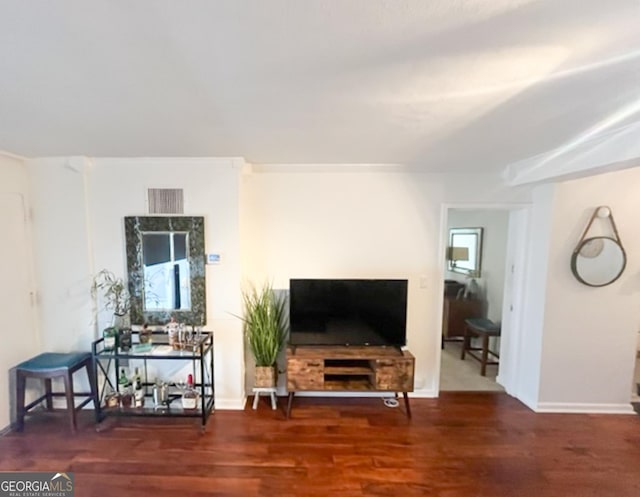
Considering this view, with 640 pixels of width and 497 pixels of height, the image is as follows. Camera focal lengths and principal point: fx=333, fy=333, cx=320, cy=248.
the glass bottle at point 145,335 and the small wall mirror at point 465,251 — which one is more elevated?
the small wall mirror at point 465,251

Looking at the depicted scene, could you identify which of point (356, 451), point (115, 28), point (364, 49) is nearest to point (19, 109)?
point (115, 28)

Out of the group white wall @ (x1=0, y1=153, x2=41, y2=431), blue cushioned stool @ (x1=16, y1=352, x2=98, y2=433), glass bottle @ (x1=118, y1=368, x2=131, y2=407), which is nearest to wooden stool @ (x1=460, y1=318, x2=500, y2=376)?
glass bottle @ (x1=118, y1=368, x2=131, y2=407)

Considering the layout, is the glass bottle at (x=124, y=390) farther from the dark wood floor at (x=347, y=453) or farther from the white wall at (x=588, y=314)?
the white wall at (x=588, y=314)

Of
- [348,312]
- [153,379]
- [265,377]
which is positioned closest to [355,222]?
[348,312]

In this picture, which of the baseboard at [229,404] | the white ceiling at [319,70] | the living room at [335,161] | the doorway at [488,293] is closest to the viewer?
the white ceiling at [319,70]

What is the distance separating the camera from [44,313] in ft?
10.1

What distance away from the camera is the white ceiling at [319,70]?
0.99 meters

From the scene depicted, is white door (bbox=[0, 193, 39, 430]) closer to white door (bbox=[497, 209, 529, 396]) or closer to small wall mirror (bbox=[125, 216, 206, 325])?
small wall mirror (bbox=[125, 216, 206, 325])

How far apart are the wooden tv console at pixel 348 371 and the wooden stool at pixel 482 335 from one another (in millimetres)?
1493

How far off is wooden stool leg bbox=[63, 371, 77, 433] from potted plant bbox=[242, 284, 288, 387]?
4.73ft

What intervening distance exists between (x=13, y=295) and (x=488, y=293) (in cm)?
536

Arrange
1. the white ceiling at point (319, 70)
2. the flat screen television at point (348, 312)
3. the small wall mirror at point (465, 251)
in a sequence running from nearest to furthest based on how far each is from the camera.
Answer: the white ceiling at point (319, 70), the flat screen television at point (348, 312), the small wall mirror at point (465, 251)

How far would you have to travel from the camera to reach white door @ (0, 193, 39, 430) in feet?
9.02

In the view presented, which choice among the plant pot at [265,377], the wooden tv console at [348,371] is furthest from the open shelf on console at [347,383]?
the plant pot at [265,377]
